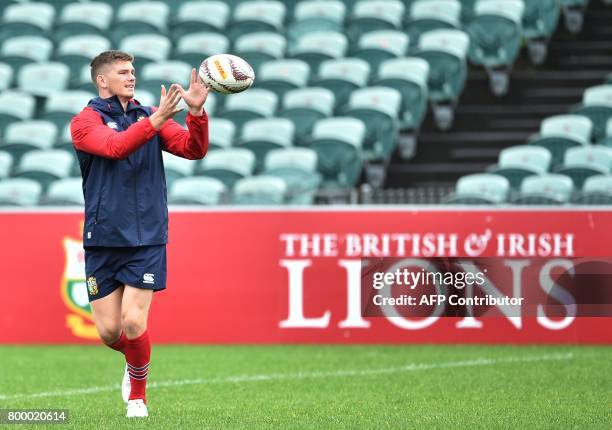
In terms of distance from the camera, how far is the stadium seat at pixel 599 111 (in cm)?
1577

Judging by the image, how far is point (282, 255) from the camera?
1177cm

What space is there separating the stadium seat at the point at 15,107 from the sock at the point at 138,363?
10.6 meters

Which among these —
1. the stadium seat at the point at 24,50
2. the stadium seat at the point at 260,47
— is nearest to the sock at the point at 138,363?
the stadium seat at the point at 260,47

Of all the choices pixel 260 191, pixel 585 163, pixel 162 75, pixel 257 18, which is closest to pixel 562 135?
pixel 585 163

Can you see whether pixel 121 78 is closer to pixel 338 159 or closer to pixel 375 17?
pixel 338 159

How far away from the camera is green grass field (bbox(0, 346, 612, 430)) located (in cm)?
696

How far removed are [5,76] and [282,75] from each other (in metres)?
3.97

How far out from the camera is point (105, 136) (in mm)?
6652

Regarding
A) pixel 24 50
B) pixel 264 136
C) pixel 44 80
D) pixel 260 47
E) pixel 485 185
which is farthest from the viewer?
pixel 24 50

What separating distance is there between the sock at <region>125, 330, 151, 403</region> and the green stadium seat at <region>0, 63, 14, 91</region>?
11907 mm

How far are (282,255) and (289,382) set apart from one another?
2.77m

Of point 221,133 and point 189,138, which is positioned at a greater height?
point 189,138

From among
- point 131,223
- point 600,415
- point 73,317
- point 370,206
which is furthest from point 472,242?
point 131,223

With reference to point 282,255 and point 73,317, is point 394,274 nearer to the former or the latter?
point 282,255
